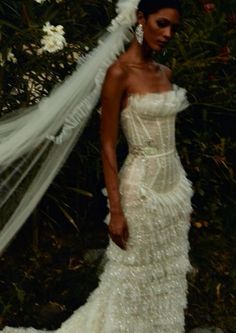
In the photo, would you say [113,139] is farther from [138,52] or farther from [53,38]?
[53,38]

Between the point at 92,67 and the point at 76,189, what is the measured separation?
181cm

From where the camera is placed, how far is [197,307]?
14.3 feet

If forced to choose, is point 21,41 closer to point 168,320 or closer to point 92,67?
point 92,67

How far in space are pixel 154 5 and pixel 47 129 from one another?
820 millimetres

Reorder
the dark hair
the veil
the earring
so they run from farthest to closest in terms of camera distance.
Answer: the veil → the earring → the dark hair

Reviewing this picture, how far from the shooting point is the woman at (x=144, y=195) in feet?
9.65

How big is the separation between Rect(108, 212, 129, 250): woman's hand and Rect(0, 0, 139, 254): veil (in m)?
0.53

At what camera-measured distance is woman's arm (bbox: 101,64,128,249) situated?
9.56 ft

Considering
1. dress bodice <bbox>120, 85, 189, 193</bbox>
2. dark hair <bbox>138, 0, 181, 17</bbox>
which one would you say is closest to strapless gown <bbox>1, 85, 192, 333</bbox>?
dress bodice <bbox>120, 85, 189, 193</bbox>

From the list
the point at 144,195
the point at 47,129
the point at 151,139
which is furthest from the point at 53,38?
the point at 144,195

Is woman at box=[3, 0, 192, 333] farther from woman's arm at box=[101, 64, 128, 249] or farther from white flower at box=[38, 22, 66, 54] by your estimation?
white flower at box=[38, 22, 66, 54]

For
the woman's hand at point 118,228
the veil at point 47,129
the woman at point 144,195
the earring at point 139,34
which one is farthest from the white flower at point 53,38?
the woman's hand at point 118,228

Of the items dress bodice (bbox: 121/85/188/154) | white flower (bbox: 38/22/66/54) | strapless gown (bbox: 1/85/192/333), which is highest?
white flower (bbox: 38/22/66/54)

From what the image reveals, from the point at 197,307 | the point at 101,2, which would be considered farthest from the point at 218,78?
the point at 197,307
